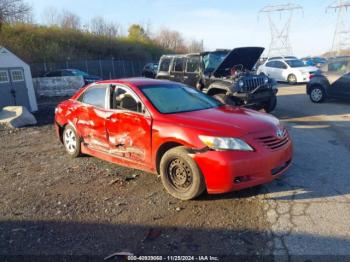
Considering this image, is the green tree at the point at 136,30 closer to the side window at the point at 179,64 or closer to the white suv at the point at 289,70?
the white suv at the point at 289,70

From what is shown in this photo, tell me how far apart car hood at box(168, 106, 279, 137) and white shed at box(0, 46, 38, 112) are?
35.7 ft

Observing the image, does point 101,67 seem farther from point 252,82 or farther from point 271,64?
point 252,82

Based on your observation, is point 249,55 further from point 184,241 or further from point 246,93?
point 184,241

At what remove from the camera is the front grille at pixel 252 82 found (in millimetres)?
9414

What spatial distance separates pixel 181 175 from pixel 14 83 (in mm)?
11628

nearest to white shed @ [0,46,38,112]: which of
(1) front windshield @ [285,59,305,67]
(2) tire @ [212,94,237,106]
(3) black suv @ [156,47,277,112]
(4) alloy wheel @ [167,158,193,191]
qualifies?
(3) black suv @ [156,47,277,112]

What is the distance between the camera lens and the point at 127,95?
541 cm

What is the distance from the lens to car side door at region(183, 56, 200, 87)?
1062 centimetres

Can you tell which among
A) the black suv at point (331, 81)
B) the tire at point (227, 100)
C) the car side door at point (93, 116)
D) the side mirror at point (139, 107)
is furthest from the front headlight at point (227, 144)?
the black suv at point (331, 81)

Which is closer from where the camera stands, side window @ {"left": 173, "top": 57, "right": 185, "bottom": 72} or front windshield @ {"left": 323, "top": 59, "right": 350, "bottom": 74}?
side window @ {"left": 173, "top": 57, "right": 185, "bottom": 72}

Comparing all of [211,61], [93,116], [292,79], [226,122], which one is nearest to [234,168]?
[226,122]

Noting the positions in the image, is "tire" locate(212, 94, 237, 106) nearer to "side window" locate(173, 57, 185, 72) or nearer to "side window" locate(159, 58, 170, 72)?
"side window" locate(173, 57, 185, 72)

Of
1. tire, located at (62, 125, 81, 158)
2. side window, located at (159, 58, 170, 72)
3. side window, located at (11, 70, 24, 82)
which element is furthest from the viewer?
side window, located at (11, 70, 24, 82)

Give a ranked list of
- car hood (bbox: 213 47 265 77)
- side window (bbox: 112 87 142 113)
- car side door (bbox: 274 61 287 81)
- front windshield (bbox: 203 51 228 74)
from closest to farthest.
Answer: side window (bbox: 112 87 142 113) < car hood (bbox: 213 47 265 77) < front windshield (bbox: 203 51 228 74) < car side door (bbox: 274 61 287 81)
